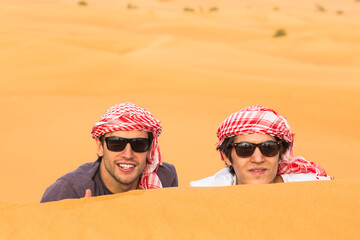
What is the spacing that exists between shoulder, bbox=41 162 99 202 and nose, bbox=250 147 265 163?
1.28 metres

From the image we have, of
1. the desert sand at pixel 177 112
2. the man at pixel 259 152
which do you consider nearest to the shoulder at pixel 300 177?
the man at pixel 259 152

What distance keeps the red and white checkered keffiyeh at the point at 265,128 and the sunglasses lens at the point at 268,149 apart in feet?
0.26

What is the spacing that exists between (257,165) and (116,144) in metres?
1.12

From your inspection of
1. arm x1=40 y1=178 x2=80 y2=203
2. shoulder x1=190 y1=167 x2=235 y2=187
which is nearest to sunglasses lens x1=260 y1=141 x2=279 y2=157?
shoulder x1=190 y1=167 x2=235 y2=187

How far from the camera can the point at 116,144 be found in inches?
132

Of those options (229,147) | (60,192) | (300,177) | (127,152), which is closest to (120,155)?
(127,152)

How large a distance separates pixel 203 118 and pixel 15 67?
7014mm

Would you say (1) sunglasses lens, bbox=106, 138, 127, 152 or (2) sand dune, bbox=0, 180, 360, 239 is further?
(1) sunglasses lens, bbox=106, 138, 127, 152

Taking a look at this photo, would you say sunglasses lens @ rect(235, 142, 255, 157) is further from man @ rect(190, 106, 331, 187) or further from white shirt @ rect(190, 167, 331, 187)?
white shirt @ rect(190, 167, 331, 187)

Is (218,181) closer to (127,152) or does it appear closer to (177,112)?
(127,152)

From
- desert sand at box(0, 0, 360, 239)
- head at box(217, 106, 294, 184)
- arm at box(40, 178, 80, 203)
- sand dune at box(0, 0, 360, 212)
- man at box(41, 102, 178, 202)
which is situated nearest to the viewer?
desert sand at box(0, 0, 360, 239)

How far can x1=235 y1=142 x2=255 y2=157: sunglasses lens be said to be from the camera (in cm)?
322

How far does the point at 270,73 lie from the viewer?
14398 millimetres

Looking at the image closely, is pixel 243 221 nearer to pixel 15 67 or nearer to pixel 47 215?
pixel 47 215
